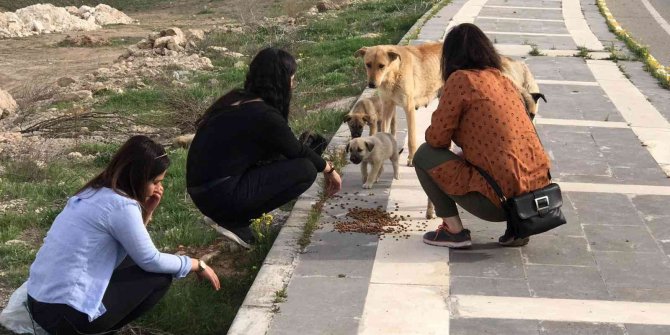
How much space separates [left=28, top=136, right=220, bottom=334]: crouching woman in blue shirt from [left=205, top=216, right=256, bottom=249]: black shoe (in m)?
1.51

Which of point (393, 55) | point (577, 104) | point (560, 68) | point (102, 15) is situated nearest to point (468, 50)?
point (393, 55)

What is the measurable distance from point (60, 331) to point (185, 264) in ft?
2.38

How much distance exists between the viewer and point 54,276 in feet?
14.8

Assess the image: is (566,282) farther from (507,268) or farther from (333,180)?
(333,180)

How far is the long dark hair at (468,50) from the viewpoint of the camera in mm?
5965

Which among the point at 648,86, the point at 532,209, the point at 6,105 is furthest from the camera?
the point at 6,105

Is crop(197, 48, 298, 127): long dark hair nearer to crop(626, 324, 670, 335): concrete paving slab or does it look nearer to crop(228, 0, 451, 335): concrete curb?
crop(228, 0, 451, 335): concrete curb

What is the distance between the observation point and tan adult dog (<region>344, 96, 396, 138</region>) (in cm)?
890

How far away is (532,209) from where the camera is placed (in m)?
5.72

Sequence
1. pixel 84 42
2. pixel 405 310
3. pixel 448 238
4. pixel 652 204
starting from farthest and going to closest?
1. pixel 84 42
2. pixel 652 204
3. pixel 448 238
4. pixel 405 310

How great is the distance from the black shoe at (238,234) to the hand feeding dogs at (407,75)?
234 centimetres

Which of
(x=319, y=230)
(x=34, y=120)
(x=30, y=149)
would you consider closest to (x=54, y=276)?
(x=319, y=230)

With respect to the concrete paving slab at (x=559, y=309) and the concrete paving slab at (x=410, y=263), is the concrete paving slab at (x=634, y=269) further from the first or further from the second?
the concrete paving slab at (x=410, y=263)

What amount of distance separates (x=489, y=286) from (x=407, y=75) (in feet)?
11.6
